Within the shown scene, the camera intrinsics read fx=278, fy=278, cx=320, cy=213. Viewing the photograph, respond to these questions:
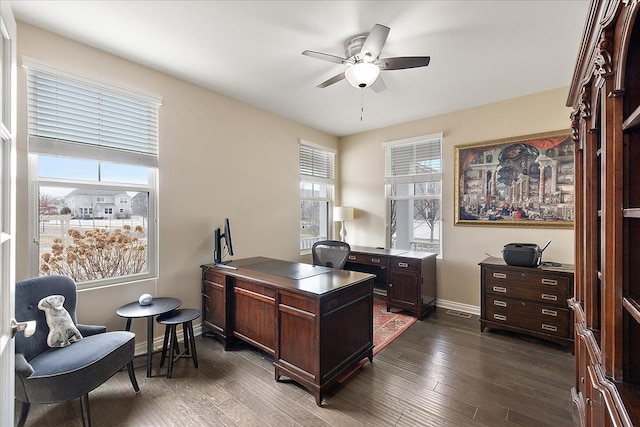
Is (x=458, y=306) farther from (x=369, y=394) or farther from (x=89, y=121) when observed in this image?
(x=89, y=121)

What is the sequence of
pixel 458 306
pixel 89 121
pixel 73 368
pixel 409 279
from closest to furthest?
pixel 73 368
pixel 89 121
pixel 409 279
pixel 458 306

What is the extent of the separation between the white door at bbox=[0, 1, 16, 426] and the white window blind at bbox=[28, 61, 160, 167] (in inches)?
56.5

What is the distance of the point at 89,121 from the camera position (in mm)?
2479

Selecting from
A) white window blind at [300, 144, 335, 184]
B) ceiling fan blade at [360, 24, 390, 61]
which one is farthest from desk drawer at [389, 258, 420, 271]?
ceiling fan blade at [360, 24, 390, 61]

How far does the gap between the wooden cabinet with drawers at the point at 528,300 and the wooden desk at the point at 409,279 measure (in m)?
0.70

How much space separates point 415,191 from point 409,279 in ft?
4.91

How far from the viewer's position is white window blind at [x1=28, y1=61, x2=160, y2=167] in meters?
2.23

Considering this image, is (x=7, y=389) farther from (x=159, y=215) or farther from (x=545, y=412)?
(x=545, y=412)

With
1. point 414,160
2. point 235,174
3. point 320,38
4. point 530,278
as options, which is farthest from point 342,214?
point 320,38

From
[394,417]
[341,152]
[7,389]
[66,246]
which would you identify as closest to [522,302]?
[394,417]

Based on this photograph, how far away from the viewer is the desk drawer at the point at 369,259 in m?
3.99

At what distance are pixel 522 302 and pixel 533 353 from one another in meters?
0.50

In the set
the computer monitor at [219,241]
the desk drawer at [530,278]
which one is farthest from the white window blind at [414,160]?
the computer monitor at [219,241]

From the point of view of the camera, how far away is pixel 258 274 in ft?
8.75
